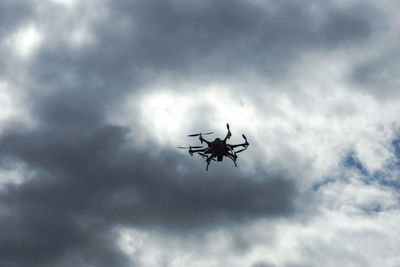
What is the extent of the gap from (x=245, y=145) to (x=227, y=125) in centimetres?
677

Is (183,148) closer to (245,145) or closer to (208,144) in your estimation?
(208,144)

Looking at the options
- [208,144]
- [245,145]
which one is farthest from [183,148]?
[245,145]

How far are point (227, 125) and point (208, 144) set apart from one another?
6.85 metres

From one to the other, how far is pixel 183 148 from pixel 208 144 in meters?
6.49

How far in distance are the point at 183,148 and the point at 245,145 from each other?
51.7 ft

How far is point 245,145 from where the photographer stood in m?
123

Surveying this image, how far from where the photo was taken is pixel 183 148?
408 ft

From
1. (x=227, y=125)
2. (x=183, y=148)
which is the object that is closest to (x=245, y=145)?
(x=227, y=125)

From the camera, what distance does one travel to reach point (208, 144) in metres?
124

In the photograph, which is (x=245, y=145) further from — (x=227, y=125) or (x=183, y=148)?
(x=183, y=148)
